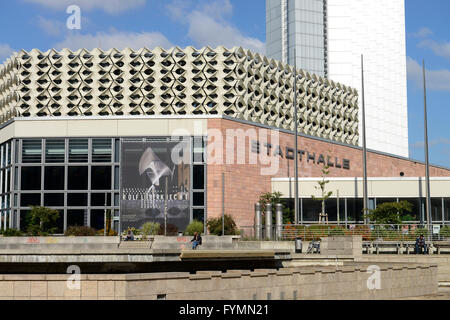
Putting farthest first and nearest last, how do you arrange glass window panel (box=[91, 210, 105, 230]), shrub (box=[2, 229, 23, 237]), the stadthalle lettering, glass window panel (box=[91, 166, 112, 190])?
the stadthalle lettering → glass window panel (box=[91, 166, 112, 190]) → glass window panel (box=[91, 210, 105, 230]) → shrub (box=[2, 229, 23, 237])

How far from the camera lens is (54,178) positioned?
67.0m

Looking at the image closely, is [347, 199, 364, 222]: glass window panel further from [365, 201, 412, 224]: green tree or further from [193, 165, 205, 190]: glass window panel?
[365, 201, 412, 224]: green tree

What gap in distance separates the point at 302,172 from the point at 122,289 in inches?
2481

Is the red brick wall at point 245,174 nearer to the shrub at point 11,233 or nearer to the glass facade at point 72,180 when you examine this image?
the glass facade at point 72,180

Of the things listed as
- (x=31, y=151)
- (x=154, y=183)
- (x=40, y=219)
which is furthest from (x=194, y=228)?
(x=31, y=151)

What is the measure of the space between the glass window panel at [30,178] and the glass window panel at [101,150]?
560cm

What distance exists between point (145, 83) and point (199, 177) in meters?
24.3

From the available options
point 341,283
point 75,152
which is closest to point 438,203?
point 75,152

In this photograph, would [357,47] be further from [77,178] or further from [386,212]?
[386,212]

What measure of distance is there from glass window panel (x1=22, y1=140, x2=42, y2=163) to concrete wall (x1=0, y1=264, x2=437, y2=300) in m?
49.3

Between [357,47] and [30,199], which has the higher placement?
[357,47]

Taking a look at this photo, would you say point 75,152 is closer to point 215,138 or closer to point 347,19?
point 215,138

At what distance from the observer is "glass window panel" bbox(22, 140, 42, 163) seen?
222ft

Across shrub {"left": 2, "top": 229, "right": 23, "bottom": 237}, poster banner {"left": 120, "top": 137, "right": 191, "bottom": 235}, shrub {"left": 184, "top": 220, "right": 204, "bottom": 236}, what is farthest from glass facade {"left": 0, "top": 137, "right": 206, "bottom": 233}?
shrub {"left": 2, "top": 229, "right": 23, "bottom": 237}
